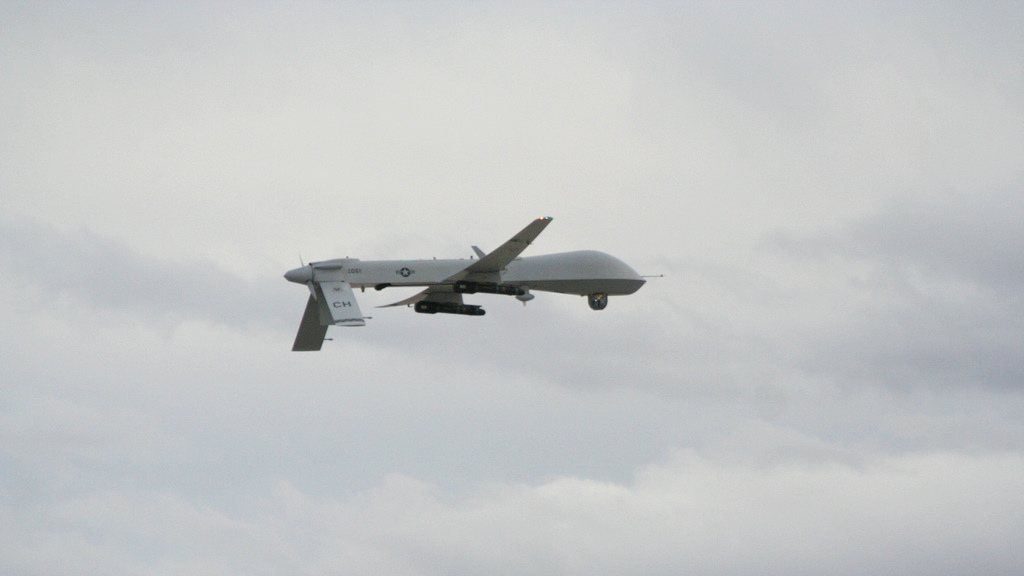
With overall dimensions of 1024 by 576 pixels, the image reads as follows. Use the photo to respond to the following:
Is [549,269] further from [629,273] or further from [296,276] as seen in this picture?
[296,276]

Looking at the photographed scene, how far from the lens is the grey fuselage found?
66.2 metres

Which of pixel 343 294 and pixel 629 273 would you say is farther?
pixel 629 273

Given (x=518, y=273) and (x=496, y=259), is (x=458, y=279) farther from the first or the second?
(x=518, y=273)

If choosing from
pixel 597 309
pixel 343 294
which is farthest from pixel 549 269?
pixel 343 294

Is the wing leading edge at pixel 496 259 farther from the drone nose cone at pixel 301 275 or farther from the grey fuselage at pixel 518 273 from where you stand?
the drone nose cone at pixel 301 275

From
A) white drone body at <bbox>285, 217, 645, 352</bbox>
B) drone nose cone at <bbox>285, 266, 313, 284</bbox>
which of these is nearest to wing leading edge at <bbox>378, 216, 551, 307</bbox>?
white drone body at <bbox>285, 217, 645, 352</bbox>

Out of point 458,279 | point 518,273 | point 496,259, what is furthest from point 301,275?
point 518,273

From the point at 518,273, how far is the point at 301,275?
10124 mm

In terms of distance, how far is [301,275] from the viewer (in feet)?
217

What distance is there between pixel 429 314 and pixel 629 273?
988 centimetres

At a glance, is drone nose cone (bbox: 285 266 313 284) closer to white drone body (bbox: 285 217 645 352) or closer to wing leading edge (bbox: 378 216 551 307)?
white drone body (bbox: 285 217 645 352)

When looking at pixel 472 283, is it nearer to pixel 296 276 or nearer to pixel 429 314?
pixel 429 314

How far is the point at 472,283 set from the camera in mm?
68000

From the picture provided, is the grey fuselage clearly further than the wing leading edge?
Yes
